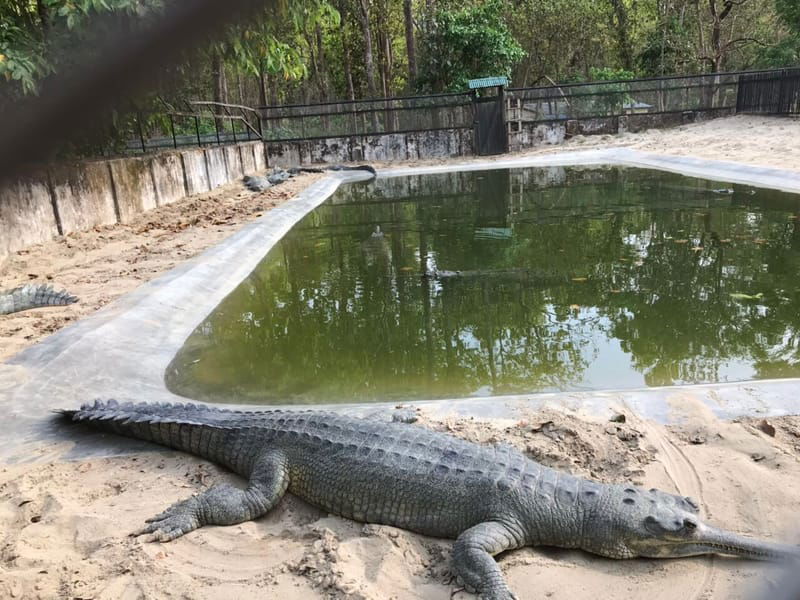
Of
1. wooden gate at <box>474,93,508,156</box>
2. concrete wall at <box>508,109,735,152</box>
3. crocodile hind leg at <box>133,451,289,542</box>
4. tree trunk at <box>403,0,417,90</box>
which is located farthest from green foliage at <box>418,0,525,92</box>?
crocodile hind leg at <box>133,451,289,542</box>

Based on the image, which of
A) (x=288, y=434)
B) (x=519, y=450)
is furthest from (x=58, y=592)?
(x=519, y=450)

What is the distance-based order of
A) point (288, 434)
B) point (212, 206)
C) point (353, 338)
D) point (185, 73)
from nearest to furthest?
point (185, 73) → point (288, 434) → point (353, 338) → point (212, 206)

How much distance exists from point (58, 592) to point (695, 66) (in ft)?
92.3

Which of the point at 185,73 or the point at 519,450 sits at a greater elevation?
the point at 185,73

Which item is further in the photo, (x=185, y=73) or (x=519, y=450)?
(x=519, y=450)

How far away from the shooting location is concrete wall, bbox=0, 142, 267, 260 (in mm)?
7117

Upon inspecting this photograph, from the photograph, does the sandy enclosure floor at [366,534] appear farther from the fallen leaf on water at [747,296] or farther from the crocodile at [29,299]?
the crocodile at [29,299]

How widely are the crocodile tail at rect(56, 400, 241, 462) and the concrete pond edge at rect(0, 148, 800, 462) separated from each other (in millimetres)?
102

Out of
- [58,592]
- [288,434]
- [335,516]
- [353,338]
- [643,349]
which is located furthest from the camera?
[353,338]

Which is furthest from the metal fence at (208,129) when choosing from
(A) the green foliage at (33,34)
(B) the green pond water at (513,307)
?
(B) the green pond water at (513,307)

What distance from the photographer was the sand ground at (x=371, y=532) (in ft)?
7.25

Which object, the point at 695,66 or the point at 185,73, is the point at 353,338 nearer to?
the point at 185,73

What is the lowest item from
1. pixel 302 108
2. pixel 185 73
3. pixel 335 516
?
pixel 335 516

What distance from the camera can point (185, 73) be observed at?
2.44ft
